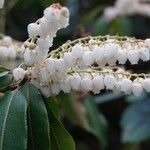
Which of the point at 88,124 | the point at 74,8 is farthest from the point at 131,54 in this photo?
the point at 74,8

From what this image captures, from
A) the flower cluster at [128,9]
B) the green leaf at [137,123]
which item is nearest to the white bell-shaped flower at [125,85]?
the green leaf at [137,123]

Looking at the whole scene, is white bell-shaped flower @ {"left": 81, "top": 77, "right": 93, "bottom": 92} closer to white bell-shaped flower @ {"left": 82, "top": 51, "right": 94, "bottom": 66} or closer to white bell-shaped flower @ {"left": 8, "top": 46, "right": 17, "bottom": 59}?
white bell-shaped flower @ {"left": 82, "top": 51, "right": 94, "bottom": 66}

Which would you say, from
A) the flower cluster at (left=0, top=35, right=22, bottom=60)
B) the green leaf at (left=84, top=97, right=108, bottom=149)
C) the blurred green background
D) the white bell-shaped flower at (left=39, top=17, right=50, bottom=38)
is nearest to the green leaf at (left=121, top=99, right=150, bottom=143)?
the blurred green background

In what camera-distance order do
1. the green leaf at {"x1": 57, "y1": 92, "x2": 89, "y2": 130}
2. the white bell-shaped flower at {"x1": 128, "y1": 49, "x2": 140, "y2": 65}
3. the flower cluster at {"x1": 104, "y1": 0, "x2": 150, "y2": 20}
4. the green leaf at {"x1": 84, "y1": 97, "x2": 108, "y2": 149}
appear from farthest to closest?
the flower cluster at {"x1": 104, "y1": 0, "x2": 150, "y2": 20} → the green leaf at {"x1": 84, "y1": 97, "x2": 108, "y2": 149} → the green leaf at {"x1": 57, "y1": 92, "x2": 89, "y2": 130} → the white bell-shaped flower at {"x1": 128, "y1": 49, "x2": 140, "y2": 65}

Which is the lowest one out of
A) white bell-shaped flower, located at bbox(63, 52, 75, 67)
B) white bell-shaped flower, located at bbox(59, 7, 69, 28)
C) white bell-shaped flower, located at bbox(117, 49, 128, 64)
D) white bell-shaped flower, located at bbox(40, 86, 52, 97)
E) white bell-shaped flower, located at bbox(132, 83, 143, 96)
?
white bell-shaped flower, located at bbox(40, 86, 52, 97)

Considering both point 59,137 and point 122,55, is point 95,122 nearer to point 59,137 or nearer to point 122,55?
point 59,137

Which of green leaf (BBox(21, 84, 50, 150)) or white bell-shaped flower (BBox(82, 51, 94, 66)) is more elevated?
white bell-shaped flower (BBox(82, 51, 94, 66))

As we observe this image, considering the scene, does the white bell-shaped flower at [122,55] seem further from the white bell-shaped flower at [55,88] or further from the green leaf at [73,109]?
the green leaf at [73,109]
